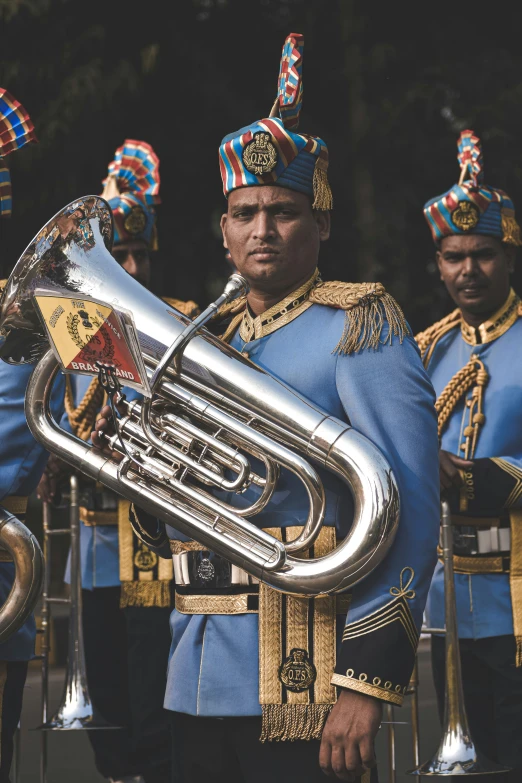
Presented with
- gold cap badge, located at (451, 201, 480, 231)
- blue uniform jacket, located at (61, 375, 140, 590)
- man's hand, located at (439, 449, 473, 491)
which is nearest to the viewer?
man's hand, located at (439, 449, 473, 491)

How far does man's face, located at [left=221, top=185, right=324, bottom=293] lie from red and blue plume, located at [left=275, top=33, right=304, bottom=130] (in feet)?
0.75

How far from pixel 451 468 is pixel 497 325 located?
80 cm

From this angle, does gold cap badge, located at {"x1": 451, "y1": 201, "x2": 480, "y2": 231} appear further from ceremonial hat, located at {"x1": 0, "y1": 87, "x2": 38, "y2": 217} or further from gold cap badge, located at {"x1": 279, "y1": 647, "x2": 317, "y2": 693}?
gold cap badge, located at {"x1": 279, "y1": 647, "x2": 317, "y2": 693}

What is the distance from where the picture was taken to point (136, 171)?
21.9 feet

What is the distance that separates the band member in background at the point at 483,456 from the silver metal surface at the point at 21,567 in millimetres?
1468

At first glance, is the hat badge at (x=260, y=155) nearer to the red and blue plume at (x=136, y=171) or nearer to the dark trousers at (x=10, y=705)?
the dark trousers at (x=10, y=705)

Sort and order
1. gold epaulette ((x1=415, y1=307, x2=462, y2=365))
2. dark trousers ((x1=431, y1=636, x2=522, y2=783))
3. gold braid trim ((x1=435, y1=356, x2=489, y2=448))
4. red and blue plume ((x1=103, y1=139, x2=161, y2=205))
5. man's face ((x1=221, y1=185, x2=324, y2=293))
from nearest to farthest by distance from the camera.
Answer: man's face ((x1=221, y1=185, x2=324, y2=293)) < dark trousers ((x1=431, y1=636, x2=522, y2=783)) < gold braid trim ((x1=435, y1=356, x2=489, y2=448)) < gold epaulette ((x1=415, y1=307, x2=462, y2=365)) < red and blue plume ((x1=103, y1=139, x2=161, y2=205))

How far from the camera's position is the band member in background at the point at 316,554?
121 inches

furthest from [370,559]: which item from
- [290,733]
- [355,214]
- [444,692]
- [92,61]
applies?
[355,214]

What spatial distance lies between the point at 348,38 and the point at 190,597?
9.55 metres

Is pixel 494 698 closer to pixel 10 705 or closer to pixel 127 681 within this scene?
pixel 127 681

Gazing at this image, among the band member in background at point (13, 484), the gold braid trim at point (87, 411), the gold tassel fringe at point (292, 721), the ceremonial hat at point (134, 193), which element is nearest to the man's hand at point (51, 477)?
the gold braid trim at point (87, 411)

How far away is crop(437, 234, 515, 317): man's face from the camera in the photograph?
17.2 feet

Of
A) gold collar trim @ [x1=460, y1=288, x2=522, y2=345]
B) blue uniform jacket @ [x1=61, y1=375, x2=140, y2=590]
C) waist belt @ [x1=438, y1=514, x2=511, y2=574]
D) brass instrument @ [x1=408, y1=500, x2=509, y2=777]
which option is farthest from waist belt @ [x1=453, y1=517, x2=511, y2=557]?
blue uniform jacket @ [x1=61, y1=375, x2=140, y2=590]
